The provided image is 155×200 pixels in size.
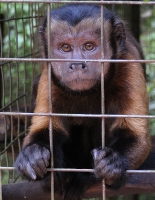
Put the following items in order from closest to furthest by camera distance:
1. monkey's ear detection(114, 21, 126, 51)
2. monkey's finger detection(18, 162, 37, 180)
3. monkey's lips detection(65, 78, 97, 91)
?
monkey's finger detection(18, 162, 37, 180), monkey's lips detection(65, 78, 97, 91), monkey's ear detection(114, 21, 126, 51)

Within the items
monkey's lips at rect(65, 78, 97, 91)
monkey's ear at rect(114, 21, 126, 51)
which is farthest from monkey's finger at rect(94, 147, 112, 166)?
monkey's ear at rect(114, 21, 126, 51)

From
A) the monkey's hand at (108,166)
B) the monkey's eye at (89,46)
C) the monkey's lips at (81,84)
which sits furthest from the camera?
the monkey's eye at (89,46)

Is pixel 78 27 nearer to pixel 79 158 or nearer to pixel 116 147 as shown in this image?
pixel 116 147

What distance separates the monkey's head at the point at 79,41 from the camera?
8.87ft

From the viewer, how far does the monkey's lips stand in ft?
8.77

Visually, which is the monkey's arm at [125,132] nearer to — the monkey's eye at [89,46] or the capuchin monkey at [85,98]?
the capuchin monkey at [85,98]

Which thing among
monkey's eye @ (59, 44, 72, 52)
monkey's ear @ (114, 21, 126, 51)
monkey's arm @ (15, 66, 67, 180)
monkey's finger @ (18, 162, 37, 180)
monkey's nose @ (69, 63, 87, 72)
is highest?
monkey's ear @ (114, 21, 126, 51)

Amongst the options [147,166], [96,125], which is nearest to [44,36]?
[96,125]

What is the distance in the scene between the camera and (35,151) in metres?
2.54

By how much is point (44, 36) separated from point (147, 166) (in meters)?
1.16

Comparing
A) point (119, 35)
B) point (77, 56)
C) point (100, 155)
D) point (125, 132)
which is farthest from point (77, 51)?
point (100, 155)

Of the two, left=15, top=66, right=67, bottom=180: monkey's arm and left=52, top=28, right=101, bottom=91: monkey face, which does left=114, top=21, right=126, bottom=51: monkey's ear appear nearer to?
left=52, top=28, right=101, bottom=91: monkey face

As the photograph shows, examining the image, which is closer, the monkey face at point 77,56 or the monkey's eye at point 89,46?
the monkey face at point 77,56

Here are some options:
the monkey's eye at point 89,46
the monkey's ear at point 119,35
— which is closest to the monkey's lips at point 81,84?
the monkey's eye at point 89,46
